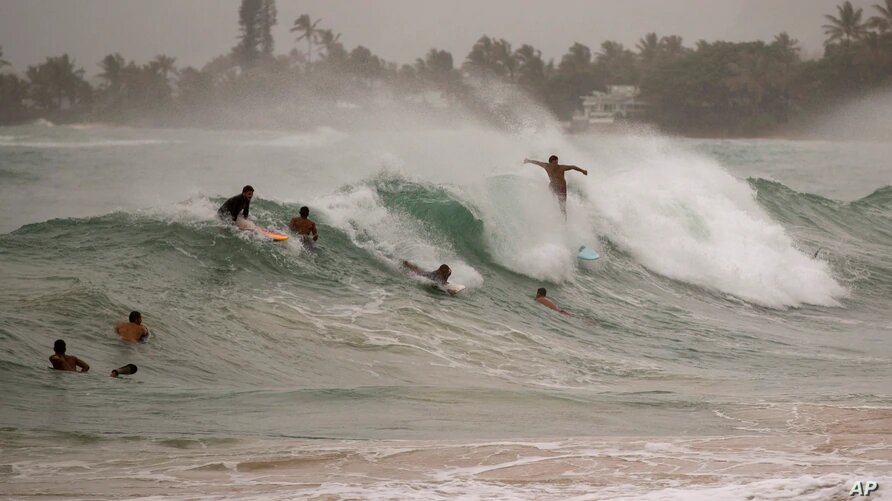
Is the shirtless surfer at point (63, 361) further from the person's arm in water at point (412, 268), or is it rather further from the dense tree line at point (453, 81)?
the dense tree line at point (453, 81)

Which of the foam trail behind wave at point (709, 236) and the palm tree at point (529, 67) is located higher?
the palm tree at point (529, 67)

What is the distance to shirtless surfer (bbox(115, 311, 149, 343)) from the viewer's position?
11289mm

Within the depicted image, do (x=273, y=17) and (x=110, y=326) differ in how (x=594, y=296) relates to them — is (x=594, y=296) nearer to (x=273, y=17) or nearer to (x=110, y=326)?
(x=110, y=326)

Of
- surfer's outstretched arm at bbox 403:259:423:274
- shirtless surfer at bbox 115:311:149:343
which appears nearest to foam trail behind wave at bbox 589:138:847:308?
surfer's outstretched arm at bbox 403:259:423:274

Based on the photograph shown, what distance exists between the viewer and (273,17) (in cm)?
15550

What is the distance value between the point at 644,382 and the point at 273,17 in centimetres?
15034

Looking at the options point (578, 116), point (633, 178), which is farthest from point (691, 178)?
point (578, 116)

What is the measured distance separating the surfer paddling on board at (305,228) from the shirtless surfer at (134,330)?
15.6ft

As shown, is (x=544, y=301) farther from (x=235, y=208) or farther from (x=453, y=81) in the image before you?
(x=453, y=81)

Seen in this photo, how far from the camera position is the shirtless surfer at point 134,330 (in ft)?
37.0

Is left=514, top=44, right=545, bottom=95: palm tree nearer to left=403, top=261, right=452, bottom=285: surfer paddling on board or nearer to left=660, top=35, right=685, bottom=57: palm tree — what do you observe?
left=660, top=35, right=685, bottom=57: palm tree

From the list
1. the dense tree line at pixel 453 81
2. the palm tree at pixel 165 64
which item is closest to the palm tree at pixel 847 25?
the dense tree line at pixel 453 81

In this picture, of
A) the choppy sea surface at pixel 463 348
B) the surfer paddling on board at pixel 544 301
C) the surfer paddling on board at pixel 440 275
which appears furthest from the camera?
the surfer paddling on board at pixel 544 301

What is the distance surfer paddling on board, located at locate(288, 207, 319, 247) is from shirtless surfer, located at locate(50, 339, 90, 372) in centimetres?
618
